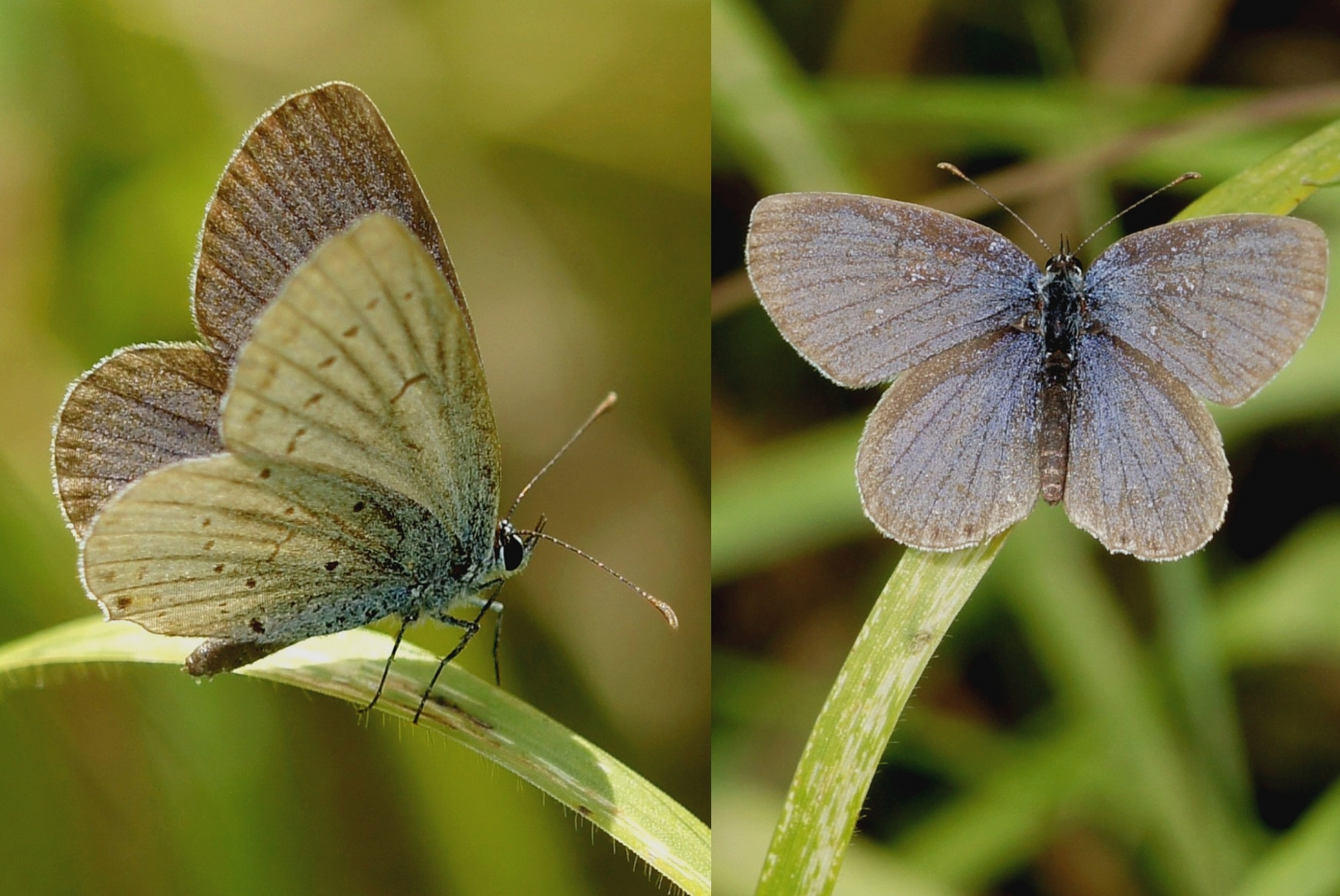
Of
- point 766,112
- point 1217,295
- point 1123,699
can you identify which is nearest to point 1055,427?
point 1217,295

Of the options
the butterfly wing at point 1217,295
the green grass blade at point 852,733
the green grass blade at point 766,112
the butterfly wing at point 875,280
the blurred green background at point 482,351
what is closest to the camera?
the green grass blade at point 852,733

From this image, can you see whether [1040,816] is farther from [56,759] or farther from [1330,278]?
[56,759]

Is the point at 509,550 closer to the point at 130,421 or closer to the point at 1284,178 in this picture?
the point at 130,421

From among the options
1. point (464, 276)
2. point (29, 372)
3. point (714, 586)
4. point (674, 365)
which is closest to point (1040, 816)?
point (714, 586)

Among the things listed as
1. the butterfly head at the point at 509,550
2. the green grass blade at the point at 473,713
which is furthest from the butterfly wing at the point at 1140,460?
the butterfly head at the point at 509,550

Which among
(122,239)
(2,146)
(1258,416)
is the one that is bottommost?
(1258,416)

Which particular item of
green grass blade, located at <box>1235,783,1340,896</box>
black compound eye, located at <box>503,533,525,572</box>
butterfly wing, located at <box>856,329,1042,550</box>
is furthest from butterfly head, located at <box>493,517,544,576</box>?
green grass blade, located at <box>1235,783,1340,896</box>

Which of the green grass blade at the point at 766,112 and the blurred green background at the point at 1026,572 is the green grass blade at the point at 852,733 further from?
the green grass blade at the point at 766,112
